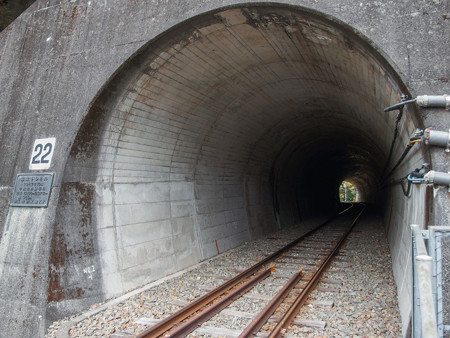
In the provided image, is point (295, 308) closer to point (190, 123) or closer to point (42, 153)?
point (190, 123)

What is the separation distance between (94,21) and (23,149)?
2719mm

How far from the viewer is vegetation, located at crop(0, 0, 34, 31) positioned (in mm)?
10453

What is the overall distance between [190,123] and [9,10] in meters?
7.26

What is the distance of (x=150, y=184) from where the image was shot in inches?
298

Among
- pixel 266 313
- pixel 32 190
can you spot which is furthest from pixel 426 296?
pixel 32 190

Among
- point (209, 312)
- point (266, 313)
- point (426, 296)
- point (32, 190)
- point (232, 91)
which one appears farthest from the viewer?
point (232, 91)

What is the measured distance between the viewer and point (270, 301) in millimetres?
5531

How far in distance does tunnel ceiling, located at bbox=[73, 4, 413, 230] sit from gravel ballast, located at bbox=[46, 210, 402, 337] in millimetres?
2273

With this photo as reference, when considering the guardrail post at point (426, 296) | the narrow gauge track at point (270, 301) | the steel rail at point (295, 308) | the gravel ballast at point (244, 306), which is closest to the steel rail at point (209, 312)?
the narrow gauge track at point (270, 301)

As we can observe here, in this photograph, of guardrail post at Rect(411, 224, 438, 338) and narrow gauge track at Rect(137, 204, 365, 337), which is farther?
narrow gauge track at Rect(137, 204, 365, 337)

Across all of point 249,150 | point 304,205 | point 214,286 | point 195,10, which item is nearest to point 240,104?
point 249,150

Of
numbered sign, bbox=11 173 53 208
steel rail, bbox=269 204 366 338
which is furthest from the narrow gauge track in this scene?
numbered sign, bbox=11 173 53 208

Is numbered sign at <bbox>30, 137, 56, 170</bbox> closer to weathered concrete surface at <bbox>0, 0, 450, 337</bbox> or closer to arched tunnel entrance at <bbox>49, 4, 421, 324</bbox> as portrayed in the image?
weathered concrete surface at <bbox>0, 0, 450, 337</bbox>

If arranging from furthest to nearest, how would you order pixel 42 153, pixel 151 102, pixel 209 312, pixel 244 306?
pixel 151 102, pixel 42 153, pixel 244 306, pixel 209 312
